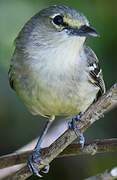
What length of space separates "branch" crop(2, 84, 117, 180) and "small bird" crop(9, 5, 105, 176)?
0.37 meters

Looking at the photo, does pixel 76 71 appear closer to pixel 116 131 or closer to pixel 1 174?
pixel 1 174

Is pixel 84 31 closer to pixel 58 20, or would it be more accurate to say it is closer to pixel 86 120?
pixel 58 20

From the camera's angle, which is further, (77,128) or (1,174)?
(1,174)

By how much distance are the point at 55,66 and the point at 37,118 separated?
6.67ft

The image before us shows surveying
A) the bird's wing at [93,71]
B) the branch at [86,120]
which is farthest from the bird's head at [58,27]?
the branch at [86,120]

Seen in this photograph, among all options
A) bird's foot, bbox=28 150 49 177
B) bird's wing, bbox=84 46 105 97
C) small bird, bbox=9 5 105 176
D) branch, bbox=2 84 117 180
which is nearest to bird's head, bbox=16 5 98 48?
small bird, bbox=9 5 105 176

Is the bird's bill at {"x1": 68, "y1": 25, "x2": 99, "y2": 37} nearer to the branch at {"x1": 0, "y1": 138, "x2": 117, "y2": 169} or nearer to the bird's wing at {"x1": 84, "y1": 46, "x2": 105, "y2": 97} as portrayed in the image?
the bird's wing at {"x1": 84, "y1": 46, "x2": 105, "y2": 97}

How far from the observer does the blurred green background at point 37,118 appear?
652cm

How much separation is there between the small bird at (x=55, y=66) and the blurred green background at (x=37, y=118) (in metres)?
1.07

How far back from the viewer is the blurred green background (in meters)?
6.52

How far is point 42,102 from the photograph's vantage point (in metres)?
5.18

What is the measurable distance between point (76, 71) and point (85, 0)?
64.7 inches

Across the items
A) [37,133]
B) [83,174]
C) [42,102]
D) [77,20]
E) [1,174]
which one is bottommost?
[83,174]

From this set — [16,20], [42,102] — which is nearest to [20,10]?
[16,20]
